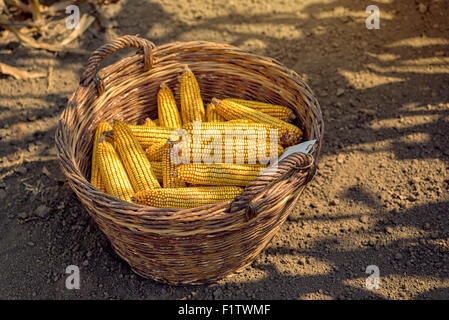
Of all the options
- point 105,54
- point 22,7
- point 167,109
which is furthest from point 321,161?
point 22,7

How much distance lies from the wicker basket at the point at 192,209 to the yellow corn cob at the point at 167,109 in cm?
13

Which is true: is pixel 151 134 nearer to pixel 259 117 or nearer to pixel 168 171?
pixel 168 171

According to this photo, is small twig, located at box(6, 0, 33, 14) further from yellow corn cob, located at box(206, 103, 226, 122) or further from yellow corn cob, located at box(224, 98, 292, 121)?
yellow corn cob, located at box(224, 98, 292, 121)

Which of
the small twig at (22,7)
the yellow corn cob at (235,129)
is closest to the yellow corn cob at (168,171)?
the yellow corn cob at (235,129)

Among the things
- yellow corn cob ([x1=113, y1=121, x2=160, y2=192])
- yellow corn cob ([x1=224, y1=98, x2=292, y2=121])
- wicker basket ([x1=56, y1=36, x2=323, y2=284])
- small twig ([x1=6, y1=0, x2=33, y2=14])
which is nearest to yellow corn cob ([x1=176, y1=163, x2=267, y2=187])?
yellow corn cob ([x1=113, y1=121, x2=160, y2=192])

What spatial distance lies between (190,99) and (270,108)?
64cm

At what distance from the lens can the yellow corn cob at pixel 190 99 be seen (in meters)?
3.41

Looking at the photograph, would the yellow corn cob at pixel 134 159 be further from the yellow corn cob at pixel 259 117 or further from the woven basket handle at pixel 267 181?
the woven basket handle at pixel 267 181

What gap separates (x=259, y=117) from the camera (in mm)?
3248

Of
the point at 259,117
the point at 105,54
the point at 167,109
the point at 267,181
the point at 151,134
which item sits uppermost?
the point at 105,54

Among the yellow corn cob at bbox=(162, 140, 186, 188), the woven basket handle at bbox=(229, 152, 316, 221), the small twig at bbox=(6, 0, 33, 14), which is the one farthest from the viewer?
the small twig at bbox=(6, 0, 33, 14)

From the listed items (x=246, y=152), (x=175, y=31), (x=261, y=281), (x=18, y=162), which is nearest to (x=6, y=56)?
(x=18, y=162)

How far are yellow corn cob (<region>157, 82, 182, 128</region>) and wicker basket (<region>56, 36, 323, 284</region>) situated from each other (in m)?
0.13

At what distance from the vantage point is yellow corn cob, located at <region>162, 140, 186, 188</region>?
296cm
